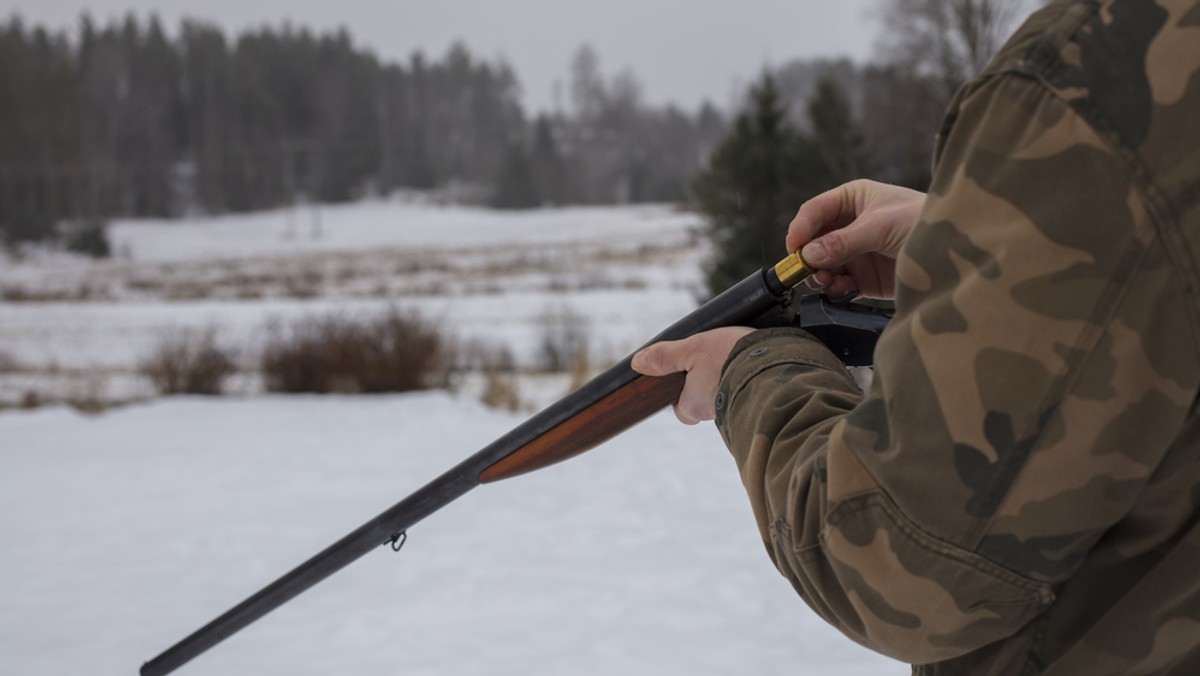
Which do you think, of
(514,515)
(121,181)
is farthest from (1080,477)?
(121,181)

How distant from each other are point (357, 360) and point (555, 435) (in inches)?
278

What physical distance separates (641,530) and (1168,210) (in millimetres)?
4124

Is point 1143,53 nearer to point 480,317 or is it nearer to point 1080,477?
point 1080,477

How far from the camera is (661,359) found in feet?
4.72

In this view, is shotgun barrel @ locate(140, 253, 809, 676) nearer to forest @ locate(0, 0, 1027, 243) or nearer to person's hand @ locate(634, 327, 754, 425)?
person's hand @ locate(634, 327, 754, 425)

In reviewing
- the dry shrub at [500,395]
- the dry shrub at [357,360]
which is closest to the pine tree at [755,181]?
the dry shrub at [500,395]

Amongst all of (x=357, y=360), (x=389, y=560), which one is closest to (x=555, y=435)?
(x=389, y=560)

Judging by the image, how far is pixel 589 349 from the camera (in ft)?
38.1

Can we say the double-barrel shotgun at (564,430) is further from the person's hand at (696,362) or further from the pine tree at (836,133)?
the pine tree at (836,133)

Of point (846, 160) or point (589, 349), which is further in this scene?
point (589, 349)

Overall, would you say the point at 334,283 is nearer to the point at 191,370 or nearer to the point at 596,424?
the point at 191,370

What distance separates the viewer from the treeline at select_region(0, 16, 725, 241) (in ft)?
169

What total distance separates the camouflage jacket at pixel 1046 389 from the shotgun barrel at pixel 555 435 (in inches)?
18.9

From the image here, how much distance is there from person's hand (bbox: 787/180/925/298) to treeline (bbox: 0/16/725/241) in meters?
51.7
